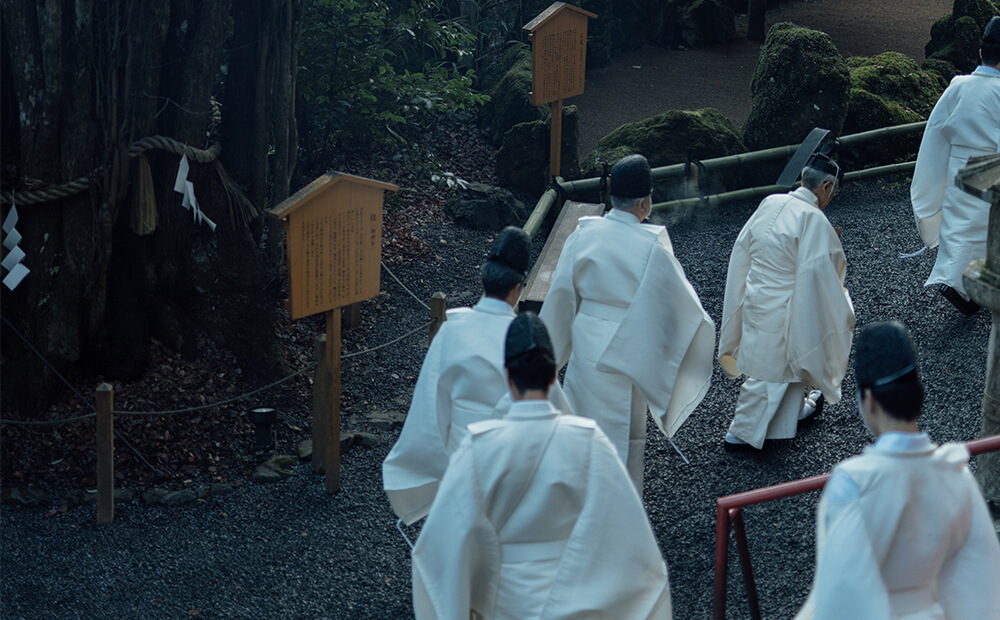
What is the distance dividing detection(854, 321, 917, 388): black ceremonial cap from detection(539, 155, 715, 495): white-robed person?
8.00 feet

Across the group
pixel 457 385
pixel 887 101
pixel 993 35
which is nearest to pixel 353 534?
pixel 457 385

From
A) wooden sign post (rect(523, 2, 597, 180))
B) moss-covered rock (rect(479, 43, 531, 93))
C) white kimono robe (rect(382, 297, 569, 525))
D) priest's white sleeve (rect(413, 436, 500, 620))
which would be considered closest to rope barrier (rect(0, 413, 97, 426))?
white kimono robe (rect(382, 297, 569, 525))

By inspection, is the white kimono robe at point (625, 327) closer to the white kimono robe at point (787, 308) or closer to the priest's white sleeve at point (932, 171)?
the white kimono robe at point (787, 308)

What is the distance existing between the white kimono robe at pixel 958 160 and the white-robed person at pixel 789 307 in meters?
1.95

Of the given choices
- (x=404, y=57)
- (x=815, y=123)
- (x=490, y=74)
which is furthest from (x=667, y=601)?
(x=490, y=74)

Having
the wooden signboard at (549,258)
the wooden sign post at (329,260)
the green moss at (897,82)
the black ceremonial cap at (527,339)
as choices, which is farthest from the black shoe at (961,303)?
the black ceremonial cap at (527,339)

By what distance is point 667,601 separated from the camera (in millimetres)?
3527

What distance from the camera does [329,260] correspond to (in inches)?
236

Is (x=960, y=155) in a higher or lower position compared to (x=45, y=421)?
higher

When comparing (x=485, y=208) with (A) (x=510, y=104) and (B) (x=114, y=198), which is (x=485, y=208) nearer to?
(A) (x=510, y=104)

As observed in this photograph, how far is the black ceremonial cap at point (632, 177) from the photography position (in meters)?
4.88

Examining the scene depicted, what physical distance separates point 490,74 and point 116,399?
831 centimetres

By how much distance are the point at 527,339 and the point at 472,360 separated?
950 mm

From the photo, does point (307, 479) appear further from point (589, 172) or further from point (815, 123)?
point (815, 123)
